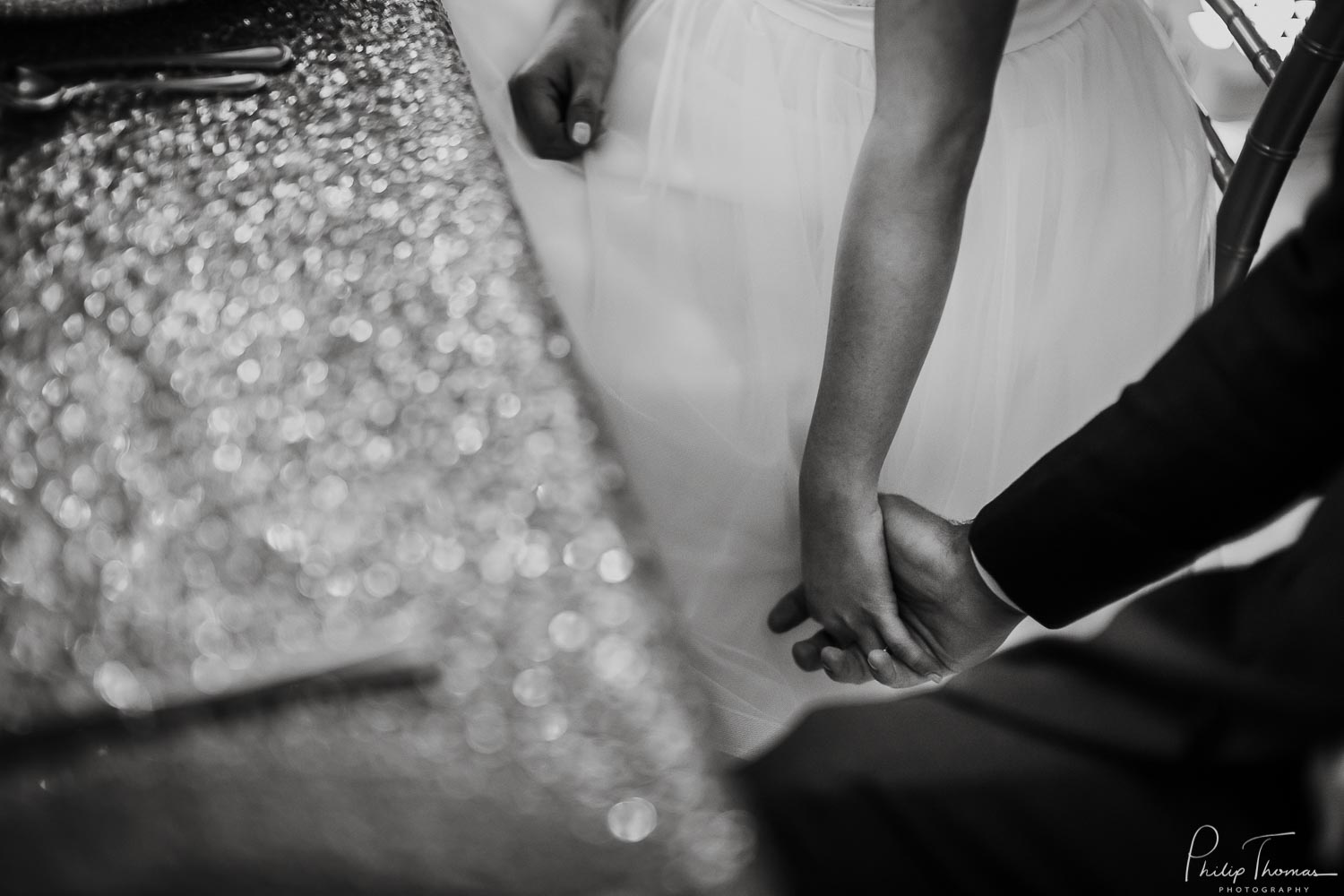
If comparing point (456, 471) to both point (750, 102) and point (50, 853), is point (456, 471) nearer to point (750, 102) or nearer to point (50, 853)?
point (50, 853)

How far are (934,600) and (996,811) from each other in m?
0.28

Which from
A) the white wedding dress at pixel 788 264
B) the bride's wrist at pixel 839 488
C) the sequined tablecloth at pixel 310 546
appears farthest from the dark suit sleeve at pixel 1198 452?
the sequined tablecloth at pixel 310 546

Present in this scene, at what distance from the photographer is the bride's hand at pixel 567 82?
1072mm

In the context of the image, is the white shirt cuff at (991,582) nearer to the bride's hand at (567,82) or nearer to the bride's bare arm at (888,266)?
the bride's bare arm at (888,266)

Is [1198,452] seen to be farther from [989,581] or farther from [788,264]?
[788,264]

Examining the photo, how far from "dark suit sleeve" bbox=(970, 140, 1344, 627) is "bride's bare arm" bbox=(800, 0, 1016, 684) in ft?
0.43

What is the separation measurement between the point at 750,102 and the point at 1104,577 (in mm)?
667

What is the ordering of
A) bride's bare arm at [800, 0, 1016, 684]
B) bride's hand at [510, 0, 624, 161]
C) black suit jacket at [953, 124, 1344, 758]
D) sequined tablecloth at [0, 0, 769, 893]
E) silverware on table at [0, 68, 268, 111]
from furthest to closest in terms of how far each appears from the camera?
1. bride's hand at [510, 0, 624, 161]
2. bride's bare arm at [800, 0, 1016, 684]
3. black suit jacket at [953, 124, 1344, 758]
4. silverware on table at [0, 68, 268, 111]
5. sequined tablecloth at [0, 0, 769, 893]

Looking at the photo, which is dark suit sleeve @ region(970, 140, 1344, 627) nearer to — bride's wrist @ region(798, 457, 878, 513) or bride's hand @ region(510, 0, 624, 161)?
bride's wrist @ region(798, 457, 878, 513)

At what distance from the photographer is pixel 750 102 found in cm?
109

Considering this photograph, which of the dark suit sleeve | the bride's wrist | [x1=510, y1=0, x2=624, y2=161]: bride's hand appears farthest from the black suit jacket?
[x1=510, y1=0, x2=624, y2=161]: bride's hand

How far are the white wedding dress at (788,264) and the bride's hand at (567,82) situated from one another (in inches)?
1.0

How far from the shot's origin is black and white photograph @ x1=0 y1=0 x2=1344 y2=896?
0.95ft

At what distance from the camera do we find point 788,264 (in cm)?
103
